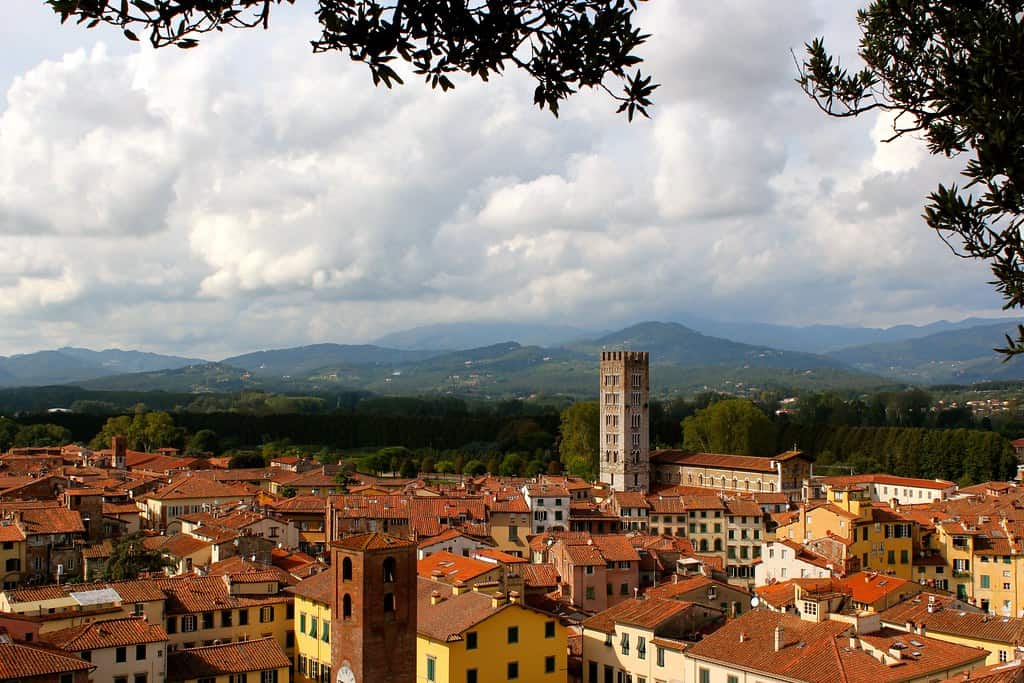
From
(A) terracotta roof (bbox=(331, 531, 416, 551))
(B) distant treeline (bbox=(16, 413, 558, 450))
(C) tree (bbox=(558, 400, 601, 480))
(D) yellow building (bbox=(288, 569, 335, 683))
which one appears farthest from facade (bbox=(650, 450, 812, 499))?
(A) terracotta roof (bbox=(331, 531, 416, 551))

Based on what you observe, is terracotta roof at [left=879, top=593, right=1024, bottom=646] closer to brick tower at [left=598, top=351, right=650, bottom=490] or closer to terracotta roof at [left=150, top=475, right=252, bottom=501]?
terracotta roof at [left=150, top=475, right=252, bottom=501]

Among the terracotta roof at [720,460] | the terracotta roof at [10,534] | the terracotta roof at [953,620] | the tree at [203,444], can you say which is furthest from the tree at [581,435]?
the terracotta roof at [953,620]

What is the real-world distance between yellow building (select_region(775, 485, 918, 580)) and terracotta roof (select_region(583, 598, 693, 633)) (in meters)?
14.2

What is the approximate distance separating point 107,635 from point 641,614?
14980mm

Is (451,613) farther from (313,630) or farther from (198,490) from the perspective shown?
(198,490)

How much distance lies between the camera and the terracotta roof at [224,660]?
27.4 meters

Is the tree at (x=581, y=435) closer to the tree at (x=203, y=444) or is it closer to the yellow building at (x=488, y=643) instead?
the tree at (x=203, y=444)

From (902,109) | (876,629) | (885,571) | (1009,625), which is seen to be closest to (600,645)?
(876,629)

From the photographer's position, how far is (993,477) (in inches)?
3174

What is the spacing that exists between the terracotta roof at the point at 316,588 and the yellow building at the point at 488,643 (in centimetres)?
292

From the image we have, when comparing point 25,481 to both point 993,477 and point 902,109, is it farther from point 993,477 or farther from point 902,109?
point 993,477

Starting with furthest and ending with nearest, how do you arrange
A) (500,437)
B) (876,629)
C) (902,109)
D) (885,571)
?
(500,437), (885,571), (876,629), (902,109)

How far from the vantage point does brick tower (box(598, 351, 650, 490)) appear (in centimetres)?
7950

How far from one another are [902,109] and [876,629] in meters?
24.6
